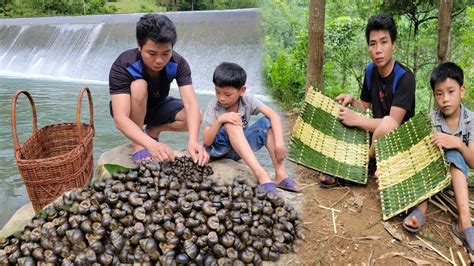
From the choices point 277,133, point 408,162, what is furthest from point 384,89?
point 277,133

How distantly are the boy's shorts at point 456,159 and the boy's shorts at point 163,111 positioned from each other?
1526 mm

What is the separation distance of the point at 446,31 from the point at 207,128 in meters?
2.10

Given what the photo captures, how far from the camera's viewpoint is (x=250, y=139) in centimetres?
229

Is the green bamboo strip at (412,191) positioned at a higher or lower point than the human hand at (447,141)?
lower

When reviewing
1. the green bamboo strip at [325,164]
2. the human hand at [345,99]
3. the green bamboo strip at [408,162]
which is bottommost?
the green bamboo strip at [325,164]

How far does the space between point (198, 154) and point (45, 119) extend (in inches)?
167

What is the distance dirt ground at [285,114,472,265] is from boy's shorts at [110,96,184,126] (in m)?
0.98

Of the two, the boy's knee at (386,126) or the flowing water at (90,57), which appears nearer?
the boy's knee at (386,126)

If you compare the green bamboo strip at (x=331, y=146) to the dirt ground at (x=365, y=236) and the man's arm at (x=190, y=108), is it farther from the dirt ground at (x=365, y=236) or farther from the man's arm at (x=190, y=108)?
the man's arm at (x=190, y=108)

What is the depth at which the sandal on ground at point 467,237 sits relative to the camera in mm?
1727

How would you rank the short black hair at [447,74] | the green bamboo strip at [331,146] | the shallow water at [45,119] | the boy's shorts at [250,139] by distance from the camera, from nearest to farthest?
1. the short black hair at [447,74]
2. the boy's shorts at [250,139]
3. the green bamboo strip at [331,146]
4. the shallow water at [45,119]

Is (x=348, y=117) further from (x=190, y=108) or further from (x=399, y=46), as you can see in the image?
(x=399, y=46)

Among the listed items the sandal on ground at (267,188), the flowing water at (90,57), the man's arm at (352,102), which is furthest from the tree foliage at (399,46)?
the sandal on ground at (267,188)

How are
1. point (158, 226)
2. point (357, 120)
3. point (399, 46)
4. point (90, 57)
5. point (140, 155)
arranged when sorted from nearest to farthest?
point (158, 226)
point (140, 155)
point (357, 120)
point (399, 46)
point (90, 57)
